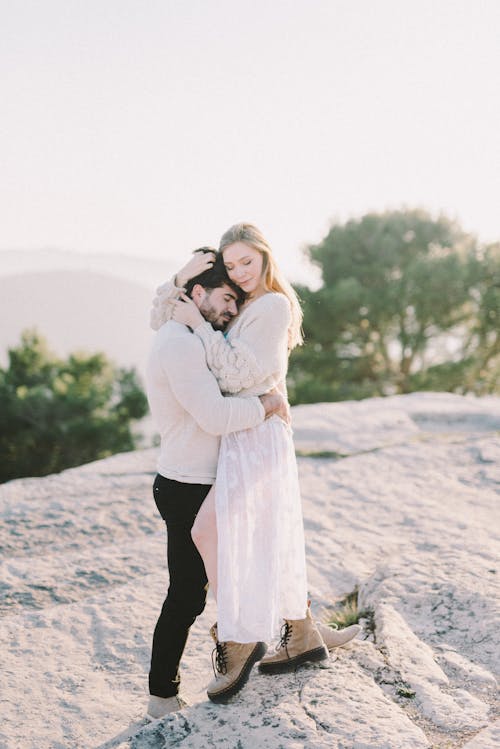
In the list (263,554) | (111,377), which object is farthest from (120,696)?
(111,377)

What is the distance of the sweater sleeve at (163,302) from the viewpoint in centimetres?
226

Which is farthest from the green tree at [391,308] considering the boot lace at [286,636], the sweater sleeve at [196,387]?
the sweater sleeve at [196,387]

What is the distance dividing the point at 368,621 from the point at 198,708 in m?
0.99

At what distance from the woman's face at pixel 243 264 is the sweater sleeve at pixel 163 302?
7.9 inches

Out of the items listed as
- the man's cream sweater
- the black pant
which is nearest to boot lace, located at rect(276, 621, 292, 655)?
the black pant

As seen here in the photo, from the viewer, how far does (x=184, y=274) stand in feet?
7.48

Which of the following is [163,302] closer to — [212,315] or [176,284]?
[176,284]

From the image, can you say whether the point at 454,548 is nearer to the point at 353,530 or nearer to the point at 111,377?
the point at 353,530

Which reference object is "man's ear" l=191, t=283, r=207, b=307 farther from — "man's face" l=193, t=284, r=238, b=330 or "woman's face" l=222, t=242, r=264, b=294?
"woman's face" l=222, t=242, r=264, b=294

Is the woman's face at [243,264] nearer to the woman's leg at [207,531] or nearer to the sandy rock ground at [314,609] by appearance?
the woman's leg at [207,531]

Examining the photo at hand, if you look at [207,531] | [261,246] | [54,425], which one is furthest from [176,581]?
[54,425]

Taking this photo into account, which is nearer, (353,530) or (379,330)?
(353,530)

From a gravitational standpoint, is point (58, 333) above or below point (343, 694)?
above

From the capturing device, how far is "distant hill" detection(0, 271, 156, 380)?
73812mm
